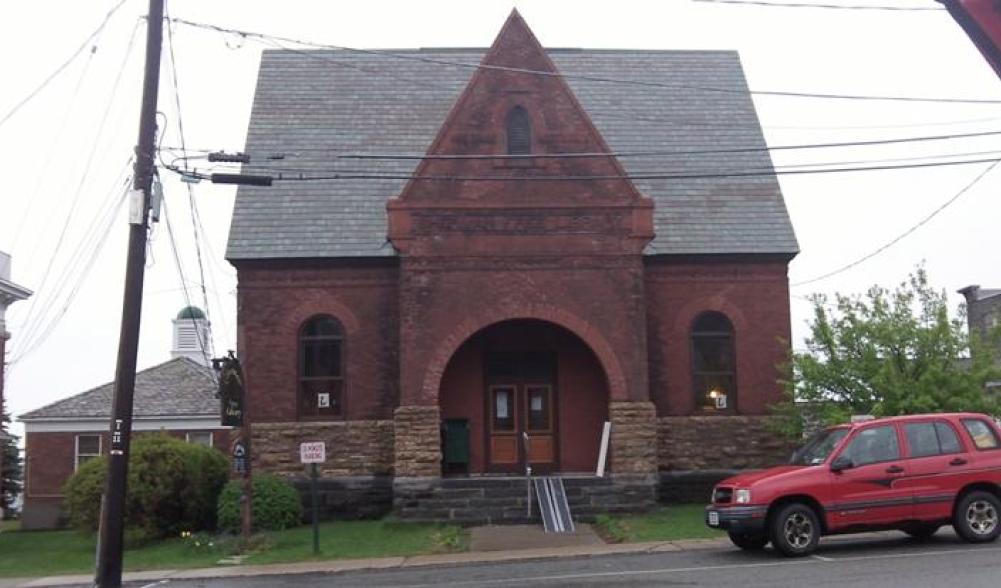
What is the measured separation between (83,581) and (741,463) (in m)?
14.2

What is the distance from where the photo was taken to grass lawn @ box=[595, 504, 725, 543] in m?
18.0

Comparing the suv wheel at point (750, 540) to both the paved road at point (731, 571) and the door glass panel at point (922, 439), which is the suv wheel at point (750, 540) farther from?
the door glass panel at point (922, 439)

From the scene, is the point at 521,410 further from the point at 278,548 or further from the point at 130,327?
the point at 130,327

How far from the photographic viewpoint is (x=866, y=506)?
14273 millimetres

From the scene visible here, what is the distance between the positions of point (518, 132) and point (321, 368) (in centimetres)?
697

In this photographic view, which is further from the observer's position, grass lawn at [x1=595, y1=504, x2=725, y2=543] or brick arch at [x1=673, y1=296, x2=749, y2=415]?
brick arch at [x1=673, y1=296, x2=749, y2=415]

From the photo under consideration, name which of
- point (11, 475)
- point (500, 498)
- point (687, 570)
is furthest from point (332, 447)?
point (11, 475)

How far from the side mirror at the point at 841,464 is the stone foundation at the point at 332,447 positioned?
11831 mm

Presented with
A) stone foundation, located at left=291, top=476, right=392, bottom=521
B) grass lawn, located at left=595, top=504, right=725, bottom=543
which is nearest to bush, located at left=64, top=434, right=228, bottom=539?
stone foundation, located at left=291, top=476, right=392, bottom=521

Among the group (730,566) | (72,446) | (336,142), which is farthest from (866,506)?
(72,446)

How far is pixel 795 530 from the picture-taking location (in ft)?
46.4

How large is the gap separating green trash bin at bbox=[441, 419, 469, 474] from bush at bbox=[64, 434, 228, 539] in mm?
5162

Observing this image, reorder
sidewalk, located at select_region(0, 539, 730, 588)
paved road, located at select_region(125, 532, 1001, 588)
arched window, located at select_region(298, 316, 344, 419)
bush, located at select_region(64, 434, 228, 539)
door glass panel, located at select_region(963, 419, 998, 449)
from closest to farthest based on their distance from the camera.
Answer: paved road, located at select_region(125, 532, 1001, 588), door glass panel, located at select_region(963, 419, 998, 449), sidewalk, located at select_region(0, 539, 730, 588), bush, located at select_region(64, 434, 228, 539), arched window, located at select_region(298, 316, 344, 419)

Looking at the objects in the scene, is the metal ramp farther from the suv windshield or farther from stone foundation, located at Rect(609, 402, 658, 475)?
the suv windshield
